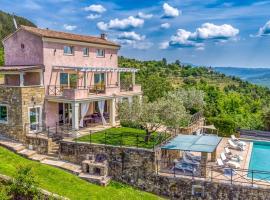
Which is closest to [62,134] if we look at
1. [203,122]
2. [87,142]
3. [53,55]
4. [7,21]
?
[87,142]

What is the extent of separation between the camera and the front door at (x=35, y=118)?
2686 centimetres

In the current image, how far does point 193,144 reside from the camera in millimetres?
23359

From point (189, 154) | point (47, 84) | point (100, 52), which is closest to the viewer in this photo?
point (189, 154)

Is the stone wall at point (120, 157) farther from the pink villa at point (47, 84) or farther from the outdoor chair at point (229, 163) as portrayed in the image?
the outdoor chair at point (229, 163)

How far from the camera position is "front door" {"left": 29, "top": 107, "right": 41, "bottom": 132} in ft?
88.1

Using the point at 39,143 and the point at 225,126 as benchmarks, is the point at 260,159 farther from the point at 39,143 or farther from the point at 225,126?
the point at 39,143

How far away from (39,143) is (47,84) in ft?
19.5

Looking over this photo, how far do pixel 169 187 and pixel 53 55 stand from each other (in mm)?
16172

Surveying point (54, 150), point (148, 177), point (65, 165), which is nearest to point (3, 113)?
point (54, 150)

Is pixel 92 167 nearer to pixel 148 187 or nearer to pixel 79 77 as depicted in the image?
pixel 148 187

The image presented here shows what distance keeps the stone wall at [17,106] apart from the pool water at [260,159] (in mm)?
18548

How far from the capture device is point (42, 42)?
91.2 ft

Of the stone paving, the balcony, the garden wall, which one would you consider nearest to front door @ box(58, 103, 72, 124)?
the balcony

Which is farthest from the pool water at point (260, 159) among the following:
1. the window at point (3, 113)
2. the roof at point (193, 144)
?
the window at point (3, 113)
